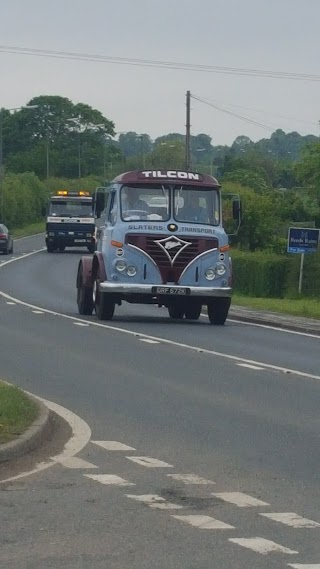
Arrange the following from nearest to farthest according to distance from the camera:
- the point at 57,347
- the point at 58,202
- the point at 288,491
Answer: the point at 288,491, the point at 57,347, the point at 58,202

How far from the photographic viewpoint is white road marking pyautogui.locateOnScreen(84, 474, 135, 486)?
412 inches

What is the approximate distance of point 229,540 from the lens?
338 inches

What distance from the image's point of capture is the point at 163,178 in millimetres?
28219

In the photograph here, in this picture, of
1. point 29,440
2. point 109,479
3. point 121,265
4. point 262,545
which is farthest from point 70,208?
point 262,545

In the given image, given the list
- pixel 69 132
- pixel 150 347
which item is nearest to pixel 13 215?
pixel 69 132

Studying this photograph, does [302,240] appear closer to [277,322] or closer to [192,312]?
[192,312]

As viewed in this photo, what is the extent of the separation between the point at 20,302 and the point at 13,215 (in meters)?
69.9

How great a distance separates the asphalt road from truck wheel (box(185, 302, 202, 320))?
20.8 feet

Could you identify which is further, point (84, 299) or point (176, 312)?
point (176, 312)

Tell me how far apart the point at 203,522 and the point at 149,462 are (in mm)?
2348

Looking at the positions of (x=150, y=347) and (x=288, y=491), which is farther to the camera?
(x=150, y=347)

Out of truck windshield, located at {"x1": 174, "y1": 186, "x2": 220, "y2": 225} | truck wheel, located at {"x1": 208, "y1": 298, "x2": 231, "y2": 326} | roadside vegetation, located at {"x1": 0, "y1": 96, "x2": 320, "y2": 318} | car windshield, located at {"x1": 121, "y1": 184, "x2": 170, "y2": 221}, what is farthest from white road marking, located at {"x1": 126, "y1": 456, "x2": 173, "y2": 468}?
roadside vegetation, located at {"x1": 0, "y1": 96, "x2": 320, "y2": 318}

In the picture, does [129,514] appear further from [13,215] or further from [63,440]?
[13,215]

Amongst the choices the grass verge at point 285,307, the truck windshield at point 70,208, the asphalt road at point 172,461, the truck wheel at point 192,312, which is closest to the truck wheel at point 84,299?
the truck wheel at point 192,312
